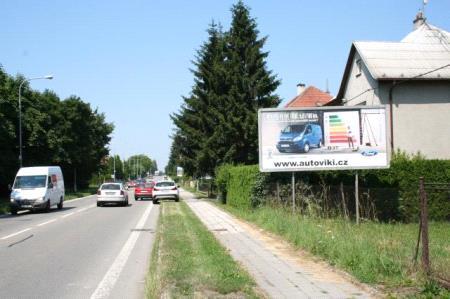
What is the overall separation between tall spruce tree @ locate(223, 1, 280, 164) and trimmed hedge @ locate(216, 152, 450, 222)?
42.5 feet

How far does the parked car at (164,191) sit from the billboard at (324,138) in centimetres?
1864

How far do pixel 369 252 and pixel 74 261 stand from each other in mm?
5834

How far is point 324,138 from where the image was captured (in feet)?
64.3

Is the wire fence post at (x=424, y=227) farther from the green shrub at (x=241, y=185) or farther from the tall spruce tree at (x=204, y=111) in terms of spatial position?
the tall spruce tree at (x=204, y=111)

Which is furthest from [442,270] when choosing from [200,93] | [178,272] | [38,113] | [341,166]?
[38,113]

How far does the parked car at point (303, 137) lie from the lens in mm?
19516

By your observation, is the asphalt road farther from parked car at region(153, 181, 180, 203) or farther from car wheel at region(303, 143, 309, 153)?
parked car at region(153, 181, 180, 203)

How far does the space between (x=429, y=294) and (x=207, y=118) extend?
30.2 meters

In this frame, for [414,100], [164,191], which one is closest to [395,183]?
[414,100]

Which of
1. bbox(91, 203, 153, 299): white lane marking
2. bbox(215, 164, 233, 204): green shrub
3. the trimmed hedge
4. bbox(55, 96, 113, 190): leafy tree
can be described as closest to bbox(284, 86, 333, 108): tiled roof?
bbox(55, 96, 113, 190): leafy tree

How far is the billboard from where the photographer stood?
1930 cm

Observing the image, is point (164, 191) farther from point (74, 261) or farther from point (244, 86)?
point (74, 261)

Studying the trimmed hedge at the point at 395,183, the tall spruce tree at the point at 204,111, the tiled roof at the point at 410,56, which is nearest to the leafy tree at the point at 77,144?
the tall spruce tree at the point at 204,111

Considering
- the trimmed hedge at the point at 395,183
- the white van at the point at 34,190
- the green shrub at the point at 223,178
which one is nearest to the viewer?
the trimmed hedge at the point at 395,183
